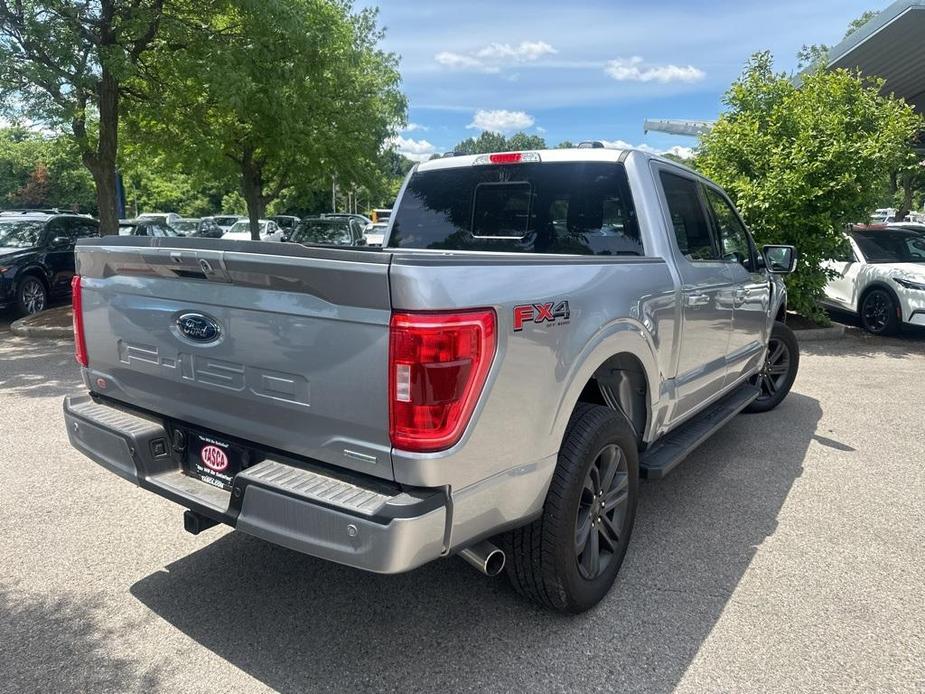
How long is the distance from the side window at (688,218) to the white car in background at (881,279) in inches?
275

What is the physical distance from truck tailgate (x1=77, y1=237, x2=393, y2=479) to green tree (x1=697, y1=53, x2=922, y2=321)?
893cm

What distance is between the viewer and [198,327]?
2.57 meters

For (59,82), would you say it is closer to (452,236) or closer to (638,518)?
(452,236)

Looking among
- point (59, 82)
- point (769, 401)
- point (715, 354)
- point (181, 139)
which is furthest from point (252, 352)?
point (181, 139)

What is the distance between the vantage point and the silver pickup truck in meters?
2.12

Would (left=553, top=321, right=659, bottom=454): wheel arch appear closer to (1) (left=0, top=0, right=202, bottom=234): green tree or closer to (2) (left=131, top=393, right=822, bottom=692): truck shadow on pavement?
(2) (left=131, top=393, right=822, bottom=692): truck shadow on pavement

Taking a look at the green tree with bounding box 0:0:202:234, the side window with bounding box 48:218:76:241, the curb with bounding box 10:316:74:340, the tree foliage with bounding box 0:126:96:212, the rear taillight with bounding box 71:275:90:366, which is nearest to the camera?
the rear taillight with bounding box 71:275:90:366

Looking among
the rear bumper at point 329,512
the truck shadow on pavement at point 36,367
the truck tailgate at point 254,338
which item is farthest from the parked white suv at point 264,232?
the rear bumper at point 329,512

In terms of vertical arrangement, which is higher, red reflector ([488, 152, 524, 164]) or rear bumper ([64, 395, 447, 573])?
red reflector ([488, 152, 524, 164])

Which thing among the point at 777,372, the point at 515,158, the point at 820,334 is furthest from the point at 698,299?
the point at 820,334

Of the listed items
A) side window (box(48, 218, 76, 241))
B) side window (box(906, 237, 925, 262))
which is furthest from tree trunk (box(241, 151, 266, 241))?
side window (box(906, 237, 925, 262))

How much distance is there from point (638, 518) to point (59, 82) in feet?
31.2

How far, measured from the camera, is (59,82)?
9.22 meters

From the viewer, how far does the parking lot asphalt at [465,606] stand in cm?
257
